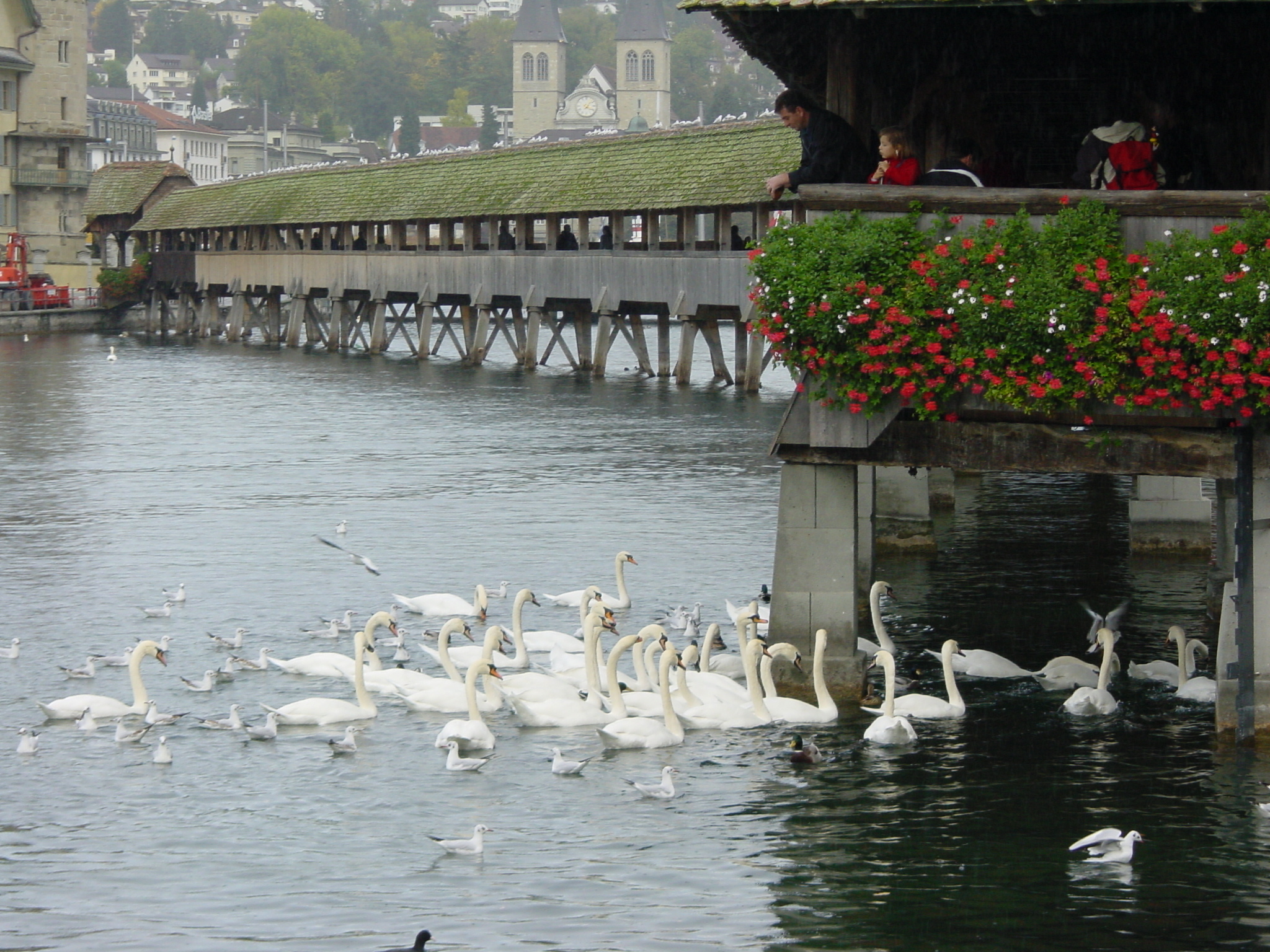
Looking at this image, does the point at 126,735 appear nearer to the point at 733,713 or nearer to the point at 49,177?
the point at 733,713

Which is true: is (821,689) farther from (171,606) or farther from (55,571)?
(55,571)

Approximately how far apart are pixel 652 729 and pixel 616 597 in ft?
19.0

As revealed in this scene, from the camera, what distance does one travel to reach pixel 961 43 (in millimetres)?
15562

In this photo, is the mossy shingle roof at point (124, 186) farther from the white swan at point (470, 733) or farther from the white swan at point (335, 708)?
the white swan at point (470, 733)

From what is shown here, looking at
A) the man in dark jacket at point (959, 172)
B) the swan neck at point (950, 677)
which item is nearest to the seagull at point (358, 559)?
the swan neck at point (950, 677)

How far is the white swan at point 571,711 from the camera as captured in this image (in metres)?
13.9

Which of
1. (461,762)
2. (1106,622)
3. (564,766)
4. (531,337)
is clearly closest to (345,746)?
(461,762)

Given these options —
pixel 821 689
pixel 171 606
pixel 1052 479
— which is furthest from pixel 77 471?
pixel 821 689

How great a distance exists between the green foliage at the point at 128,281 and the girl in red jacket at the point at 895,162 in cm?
6840

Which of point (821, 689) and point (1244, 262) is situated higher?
point (1244, 262)

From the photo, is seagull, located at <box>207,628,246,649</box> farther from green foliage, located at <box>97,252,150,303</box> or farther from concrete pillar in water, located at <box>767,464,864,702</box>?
green foliage, located at <box>97,252,150,303</box>

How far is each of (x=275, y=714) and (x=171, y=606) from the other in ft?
17.1

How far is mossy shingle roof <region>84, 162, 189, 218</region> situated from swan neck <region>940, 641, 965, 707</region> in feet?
235

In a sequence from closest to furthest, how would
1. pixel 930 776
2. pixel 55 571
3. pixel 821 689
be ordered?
pixel 930 776, pixel 821 689, pixel 55 571
